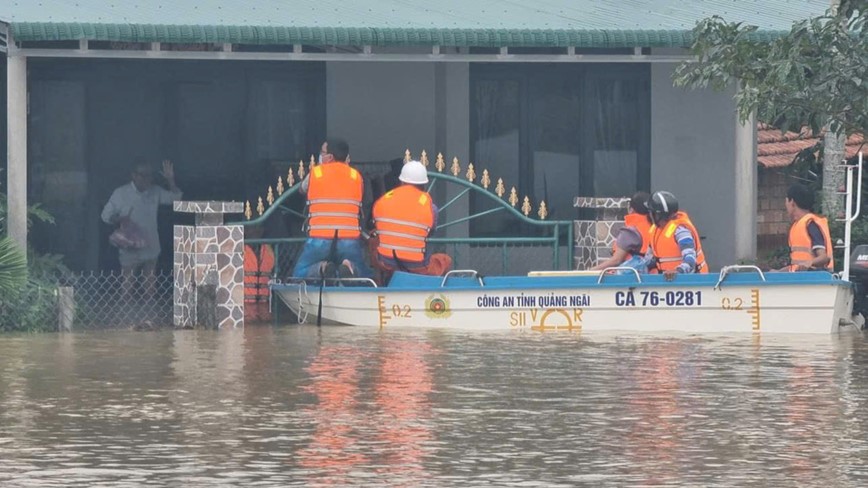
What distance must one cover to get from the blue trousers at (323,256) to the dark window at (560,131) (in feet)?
12.0

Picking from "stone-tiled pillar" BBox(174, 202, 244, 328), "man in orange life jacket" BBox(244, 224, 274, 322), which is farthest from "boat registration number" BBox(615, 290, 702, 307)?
"man in orange life jacket" BBox(244, 224, 274, 322)

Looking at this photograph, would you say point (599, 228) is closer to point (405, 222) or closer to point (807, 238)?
point (405, 222)

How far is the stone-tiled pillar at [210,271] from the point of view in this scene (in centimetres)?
1978

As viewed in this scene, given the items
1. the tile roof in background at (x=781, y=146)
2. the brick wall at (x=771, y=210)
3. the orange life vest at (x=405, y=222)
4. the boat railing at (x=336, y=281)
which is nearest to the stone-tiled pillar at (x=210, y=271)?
the boat railing at (x=336, y=281)

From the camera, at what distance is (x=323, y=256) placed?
→ 2005 cm

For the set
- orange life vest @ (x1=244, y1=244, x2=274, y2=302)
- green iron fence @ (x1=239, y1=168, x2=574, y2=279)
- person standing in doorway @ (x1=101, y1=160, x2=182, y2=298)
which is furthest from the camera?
person standing in doorway @ (x1=101, y1=160, x2=182, y2=298)

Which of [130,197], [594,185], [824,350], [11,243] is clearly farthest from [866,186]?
[11,243]

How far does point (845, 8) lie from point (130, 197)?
7.72 m

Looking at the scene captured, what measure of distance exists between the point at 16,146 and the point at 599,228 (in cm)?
580

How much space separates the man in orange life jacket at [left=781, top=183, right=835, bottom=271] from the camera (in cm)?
1894

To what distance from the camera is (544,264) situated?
23.1 metres

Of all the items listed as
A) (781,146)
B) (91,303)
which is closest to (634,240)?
(91,303)

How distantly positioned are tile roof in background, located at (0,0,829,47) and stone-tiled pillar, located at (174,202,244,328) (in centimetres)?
171

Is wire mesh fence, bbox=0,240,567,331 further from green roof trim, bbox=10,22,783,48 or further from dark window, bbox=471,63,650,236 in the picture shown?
green roof trim, bbox=10,22,783,48
